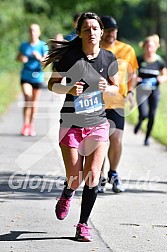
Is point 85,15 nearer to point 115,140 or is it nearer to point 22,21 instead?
point 115,140

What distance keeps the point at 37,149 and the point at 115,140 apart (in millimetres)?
4420

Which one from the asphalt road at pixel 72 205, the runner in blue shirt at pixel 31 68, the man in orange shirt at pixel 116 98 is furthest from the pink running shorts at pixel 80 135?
the runner in blue shirt at pixel 31 68

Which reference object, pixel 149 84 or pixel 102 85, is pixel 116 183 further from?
pixel 149 84

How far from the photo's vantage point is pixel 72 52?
794 centimetres

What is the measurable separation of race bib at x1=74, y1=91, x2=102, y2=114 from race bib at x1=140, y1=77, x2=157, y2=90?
26.7ft

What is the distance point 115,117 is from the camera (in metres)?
10.3

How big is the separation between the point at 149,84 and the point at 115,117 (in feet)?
19.2

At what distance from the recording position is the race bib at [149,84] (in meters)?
16.0

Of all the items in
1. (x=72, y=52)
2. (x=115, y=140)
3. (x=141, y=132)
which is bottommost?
(x=141, y=132)

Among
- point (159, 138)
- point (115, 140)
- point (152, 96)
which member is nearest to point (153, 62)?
point (152, 96)

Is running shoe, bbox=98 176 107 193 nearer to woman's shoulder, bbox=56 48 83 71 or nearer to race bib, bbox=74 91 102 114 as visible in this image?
race bib, bbox=74 91 102 114

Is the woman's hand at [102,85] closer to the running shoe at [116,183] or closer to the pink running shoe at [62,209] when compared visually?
the pink running shoe at [62,209]

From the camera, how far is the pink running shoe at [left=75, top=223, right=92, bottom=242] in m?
7.71

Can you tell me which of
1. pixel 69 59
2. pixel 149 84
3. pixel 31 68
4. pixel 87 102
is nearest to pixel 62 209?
pixel 87 102
